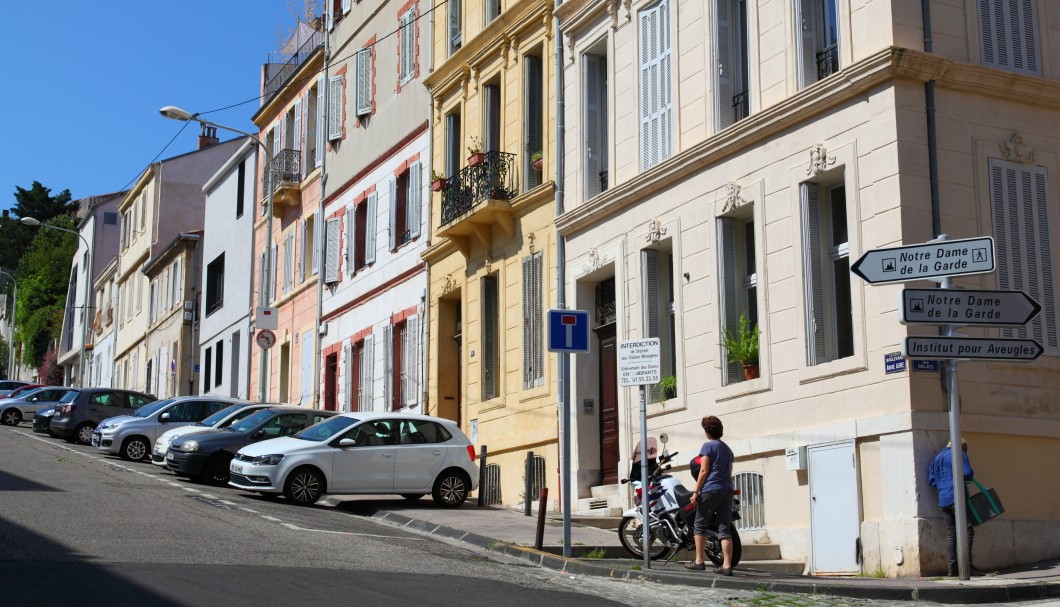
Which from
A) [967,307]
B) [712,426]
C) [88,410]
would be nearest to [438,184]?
[88,410]

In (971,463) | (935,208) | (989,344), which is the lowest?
(971,463)

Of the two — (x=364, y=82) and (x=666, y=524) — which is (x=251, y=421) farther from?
(x=666, y=524)

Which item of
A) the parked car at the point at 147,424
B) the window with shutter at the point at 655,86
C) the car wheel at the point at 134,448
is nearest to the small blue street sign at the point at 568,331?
the window with shutter at the point at 655,86

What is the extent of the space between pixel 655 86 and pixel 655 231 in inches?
87.5

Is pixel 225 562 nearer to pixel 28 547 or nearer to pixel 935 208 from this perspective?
pixel 28 547

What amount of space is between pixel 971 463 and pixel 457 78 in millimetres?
15391

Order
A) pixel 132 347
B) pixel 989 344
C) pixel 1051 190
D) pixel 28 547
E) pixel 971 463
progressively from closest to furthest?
pixel 989 344 → pixel 28 547 → pixel 971 463 → pixel 1051 190 → pixel 132 347

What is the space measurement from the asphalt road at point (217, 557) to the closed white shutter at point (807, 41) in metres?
6.88

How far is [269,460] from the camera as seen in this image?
20875 millimetres

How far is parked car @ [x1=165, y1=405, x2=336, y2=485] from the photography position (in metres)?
23.3

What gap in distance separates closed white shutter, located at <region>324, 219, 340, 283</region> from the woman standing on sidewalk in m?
Result: 20.3

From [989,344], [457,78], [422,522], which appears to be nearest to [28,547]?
[422,522]

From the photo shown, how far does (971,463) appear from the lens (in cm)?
1445

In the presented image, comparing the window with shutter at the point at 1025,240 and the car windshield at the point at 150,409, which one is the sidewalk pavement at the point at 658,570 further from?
the car windshield at the point at 150,409
